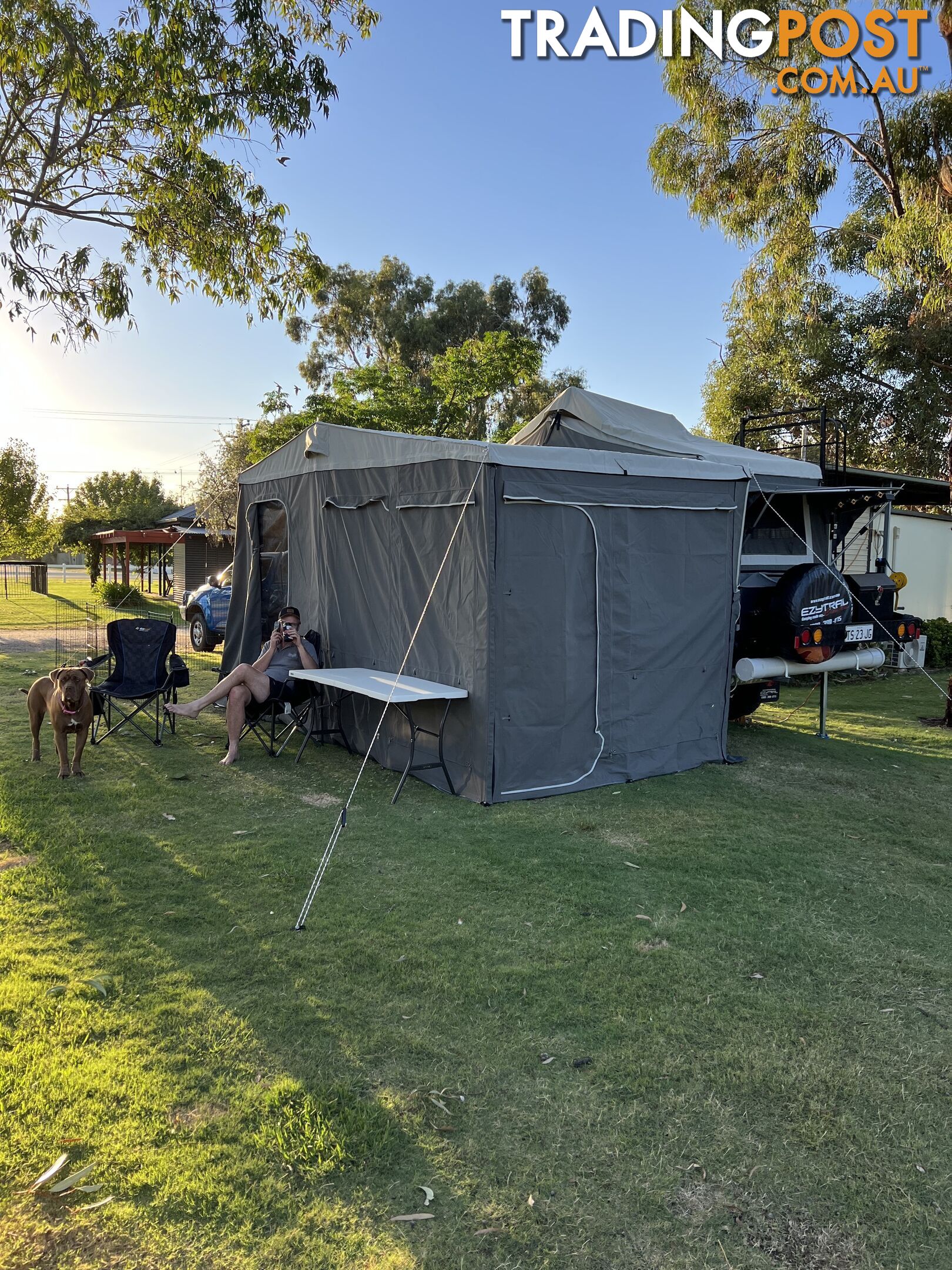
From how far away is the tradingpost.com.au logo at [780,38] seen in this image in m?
8.55

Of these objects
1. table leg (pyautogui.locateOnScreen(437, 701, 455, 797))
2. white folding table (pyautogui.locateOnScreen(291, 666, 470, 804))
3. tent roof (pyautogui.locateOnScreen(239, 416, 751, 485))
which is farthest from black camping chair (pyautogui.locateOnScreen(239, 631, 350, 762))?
tent roof (pyautogui.locateOnScreen(239, 416, 751, 485))

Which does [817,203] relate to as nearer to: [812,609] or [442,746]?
[812,609]

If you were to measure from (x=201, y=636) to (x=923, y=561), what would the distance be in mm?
12836

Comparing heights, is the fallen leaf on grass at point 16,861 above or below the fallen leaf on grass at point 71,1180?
above

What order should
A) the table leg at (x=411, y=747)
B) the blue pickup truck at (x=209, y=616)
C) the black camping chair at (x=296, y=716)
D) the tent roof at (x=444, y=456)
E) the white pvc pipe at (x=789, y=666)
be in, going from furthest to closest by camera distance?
the blue pickup truck at (x=209, y=616), the white pvc pipe at (x=789, y=666), the black camping chair at (x=296, y=716), the table leg at (x=411, y=747), the tent roof at (x=444, y=456)

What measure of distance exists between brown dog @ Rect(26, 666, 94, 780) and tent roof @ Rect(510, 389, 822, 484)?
14.3 ft

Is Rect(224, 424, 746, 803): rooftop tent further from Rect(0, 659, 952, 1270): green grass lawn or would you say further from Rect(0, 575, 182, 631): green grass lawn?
Rect(0, 575, 182, 631): green grass lawn

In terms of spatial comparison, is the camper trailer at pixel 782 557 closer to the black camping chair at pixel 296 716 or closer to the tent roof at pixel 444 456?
the tent roof at pixel 444 456

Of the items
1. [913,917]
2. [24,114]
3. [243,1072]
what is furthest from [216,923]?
[24,114]

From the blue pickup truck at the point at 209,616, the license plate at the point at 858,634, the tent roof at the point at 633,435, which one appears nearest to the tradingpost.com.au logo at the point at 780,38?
the tent roof at the point at 633,435

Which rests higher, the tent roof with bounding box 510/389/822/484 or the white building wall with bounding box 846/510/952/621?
the tent roof with bounding box 510/389/822/484

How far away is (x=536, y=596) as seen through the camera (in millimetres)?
5609

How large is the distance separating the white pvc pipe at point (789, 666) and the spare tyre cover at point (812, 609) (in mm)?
95

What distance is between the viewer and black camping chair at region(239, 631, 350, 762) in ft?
22.6
